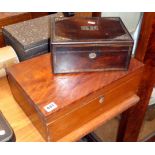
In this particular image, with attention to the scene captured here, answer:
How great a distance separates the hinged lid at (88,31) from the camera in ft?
2.18

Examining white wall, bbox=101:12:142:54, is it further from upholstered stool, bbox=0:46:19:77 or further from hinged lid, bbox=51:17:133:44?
upholstered stool, bbox=0:46:19:77

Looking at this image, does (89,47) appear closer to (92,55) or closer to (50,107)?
(92,55)

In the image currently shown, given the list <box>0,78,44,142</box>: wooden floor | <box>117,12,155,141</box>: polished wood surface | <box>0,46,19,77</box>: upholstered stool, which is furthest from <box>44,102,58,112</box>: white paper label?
<box>117,12,155,141</box>: polished wood surface

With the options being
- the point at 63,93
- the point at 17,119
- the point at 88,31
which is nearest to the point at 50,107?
the point at 63,93

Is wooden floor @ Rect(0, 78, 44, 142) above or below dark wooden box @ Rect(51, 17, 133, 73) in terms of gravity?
below

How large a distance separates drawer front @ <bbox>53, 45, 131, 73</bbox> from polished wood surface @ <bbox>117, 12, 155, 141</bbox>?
13cm

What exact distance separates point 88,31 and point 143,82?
0.33m

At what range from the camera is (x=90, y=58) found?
689 mm

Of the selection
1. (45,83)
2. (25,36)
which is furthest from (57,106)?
(25,36)

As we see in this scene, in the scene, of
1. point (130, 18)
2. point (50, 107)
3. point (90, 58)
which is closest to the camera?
point (50, 107)

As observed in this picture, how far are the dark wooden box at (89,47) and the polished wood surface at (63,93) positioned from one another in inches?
1.1

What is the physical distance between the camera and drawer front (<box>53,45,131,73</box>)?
67 centimetres

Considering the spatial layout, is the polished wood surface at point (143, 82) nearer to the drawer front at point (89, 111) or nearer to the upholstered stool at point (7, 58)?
the drawer front at point (89, 111)

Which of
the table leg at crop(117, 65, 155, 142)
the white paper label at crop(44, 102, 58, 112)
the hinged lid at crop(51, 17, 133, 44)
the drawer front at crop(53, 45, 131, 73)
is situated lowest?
the table leg at crop(117, 65, 155, 142)
